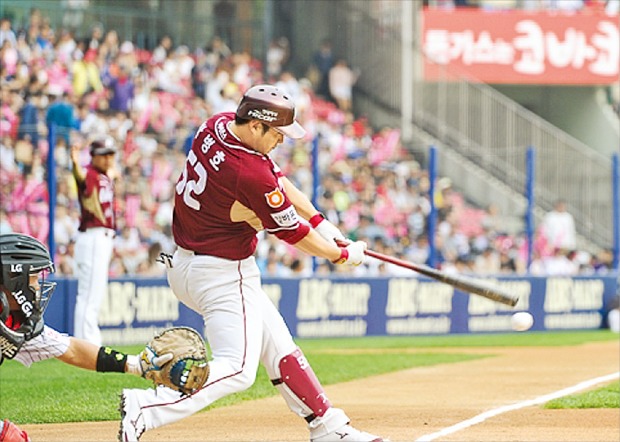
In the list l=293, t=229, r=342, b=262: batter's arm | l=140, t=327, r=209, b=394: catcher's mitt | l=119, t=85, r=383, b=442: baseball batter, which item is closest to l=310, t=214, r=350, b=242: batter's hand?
l=119, t=85, r=383, b=442: baseball batter

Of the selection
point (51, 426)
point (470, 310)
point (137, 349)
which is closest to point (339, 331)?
point (470, 310)

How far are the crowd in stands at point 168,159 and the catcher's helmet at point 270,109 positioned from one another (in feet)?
29.1

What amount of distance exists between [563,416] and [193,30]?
18130mm

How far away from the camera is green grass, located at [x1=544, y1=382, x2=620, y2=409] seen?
1052cm

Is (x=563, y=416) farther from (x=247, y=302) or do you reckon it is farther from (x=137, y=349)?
(x=137, y=349)

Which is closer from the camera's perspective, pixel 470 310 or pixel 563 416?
pixel 563 416

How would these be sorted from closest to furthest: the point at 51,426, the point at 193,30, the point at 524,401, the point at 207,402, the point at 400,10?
the point at 207,402 → the point at 51,426 → the point at 524,401 → the point at 193,30 → the point at 400,10

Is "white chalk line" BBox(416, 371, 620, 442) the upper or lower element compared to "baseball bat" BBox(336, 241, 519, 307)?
lower

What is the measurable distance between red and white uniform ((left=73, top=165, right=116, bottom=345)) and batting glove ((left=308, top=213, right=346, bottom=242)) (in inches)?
256

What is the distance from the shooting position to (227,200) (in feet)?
23.7

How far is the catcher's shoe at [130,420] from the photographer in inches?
277

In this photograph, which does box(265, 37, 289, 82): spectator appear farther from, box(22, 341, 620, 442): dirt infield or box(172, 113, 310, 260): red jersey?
box(172, 113, 310, 260): red jersey

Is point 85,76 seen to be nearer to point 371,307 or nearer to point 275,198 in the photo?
point 371,307

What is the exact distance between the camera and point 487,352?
16.7 metres
